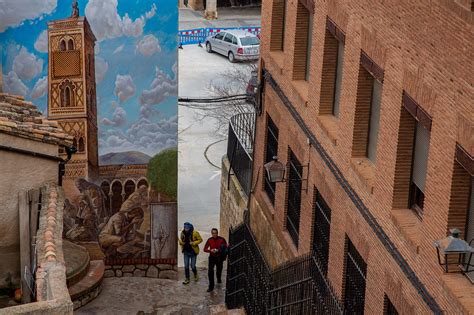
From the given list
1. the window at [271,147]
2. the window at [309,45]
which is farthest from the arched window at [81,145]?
the window at [309,45]

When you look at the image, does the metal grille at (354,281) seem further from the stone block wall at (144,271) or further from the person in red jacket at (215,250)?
the stone block wall at (144,271)

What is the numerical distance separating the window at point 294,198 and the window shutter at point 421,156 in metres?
6.68

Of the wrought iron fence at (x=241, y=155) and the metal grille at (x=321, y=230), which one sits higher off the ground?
the metal grille at (x=321, y=230)

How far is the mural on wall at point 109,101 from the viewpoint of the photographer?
28078mm

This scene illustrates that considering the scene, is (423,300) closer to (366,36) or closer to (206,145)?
(366,36)

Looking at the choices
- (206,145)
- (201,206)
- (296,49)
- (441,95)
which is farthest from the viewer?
(206,145)

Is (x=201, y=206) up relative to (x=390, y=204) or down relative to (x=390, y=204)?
down

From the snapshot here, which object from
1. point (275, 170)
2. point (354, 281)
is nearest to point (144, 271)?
point (275, 170)

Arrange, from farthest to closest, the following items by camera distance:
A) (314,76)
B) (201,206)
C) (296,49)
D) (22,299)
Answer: (201,206)
(296,49)
(314,76)
(22,299)

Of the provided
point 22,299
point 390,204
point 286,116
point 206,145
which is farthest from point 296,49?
point 206,145

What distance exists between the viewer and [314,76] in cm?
2352

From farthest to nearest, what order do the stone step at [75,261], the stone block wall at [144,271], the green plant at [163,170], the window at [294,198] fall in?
the stone block wall at [144,271] → the green plant at [163,170] → the stone step at [75,261] → the window at [294,198]

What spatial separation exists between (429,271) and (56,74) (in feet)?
45.4

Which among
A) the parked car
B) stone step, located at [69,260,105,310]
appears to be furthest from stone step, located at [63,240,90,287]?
the parked car
